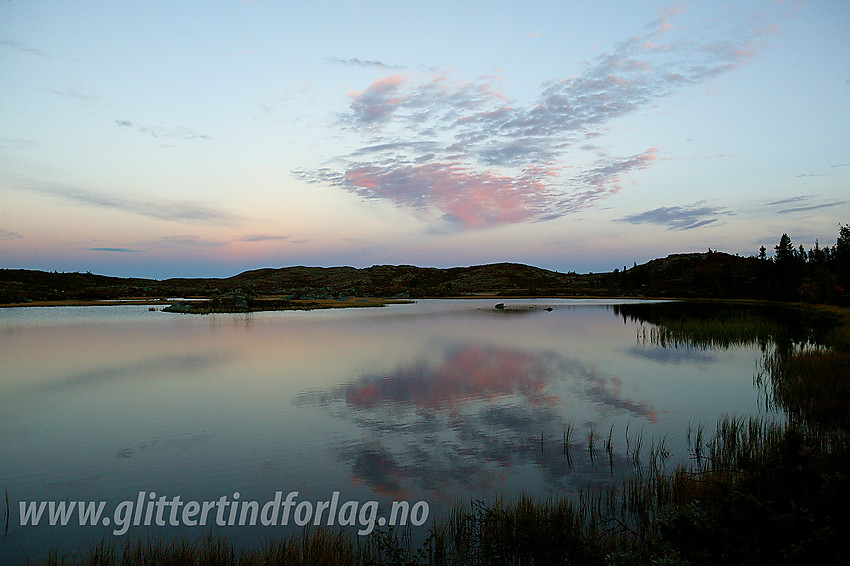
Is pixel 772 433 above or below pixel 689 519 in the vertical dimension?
below

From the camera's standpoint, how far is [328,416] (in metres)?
16.5

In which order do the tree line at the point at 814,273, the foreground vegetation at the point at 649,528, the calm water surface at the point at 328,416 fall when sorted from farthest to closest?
1. the tree line at the point at 814,273
2. the calm water surface at the point at 328,416
3. the foreground vegetation at the point at 649,528

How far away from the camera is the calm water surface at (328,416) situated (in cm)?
1058

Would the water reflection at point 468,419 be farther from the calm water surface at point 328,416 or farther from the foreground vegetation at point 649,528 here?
the foreground vegetation at point 649,528

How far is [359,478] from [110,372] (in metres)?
19.9

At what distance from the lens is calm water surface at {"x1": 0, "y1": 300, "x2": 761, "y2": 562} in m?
10.6

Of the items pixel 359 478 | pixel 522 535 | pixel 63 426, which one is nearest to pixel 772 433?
pixel 522 535

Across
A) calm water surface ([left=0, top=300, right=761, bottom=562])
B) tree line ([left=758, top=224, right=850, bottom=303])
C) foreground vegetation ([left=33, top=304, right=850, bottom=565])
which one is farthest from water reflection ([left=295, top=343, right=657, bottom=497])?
tree line ([left=758, top=224, right=850, bottom=303])

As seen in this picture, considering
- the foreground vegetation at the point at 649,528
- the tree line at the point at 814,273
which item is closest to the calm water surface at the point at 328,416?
the foreground vegetation at the point at 649,528

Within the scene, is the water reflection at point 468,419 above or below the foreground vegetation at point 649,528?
below

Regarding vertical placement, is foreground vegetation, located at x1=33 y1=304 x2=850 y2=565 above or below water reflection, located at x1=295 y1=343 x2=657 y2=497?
above

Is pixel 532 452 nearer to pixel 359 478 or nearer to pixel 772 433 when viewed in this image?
pixel 359 478

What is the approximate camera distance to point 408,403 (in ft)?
59.8

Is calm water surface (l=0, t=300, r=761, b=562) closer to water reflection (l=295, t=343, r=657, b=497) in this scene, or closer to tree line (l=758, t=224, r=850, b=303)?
water reflection (l=295, t=343, r=657, b=497)
